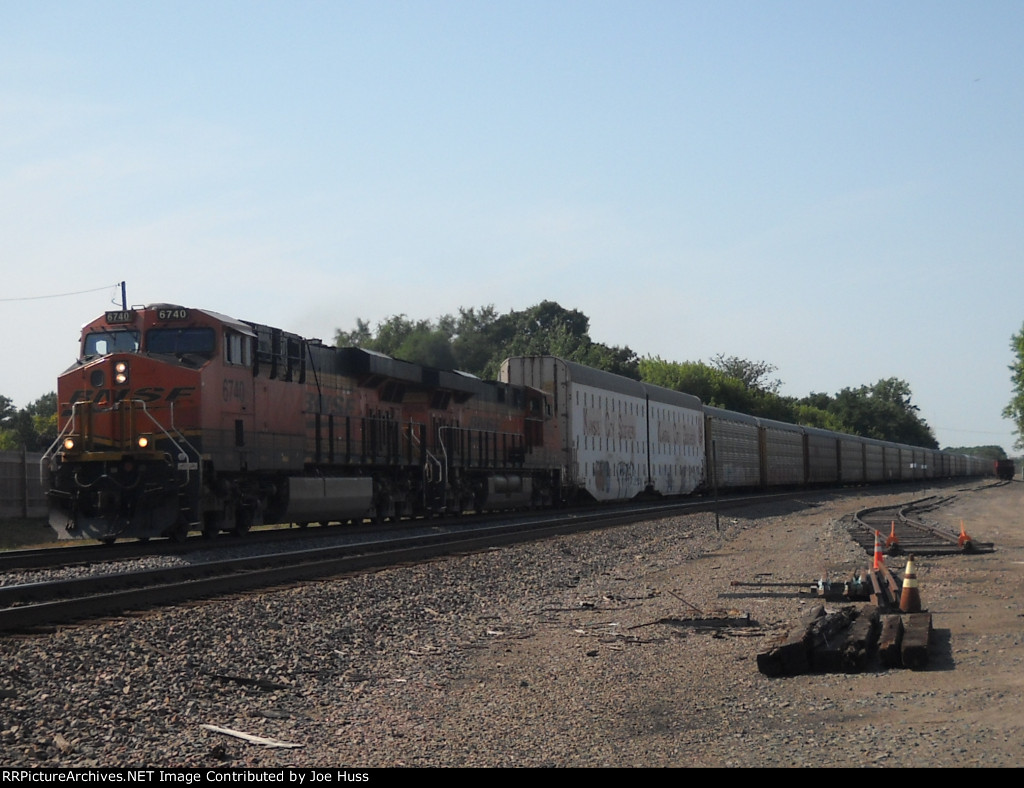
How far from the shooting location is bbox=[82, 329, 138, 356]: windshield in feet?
53.6

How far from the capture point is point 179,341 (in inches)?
647

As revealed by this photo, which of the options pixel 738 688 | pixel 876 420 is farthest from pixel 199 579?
pixel 876 420

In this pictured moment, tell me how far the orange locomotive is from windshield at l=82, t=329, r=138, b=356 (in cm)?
2

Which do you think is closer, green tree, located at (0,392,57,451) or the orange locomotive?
the orange locomotive

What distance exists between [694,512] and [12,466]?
16.9 meters

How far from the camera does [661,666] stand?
314 inches

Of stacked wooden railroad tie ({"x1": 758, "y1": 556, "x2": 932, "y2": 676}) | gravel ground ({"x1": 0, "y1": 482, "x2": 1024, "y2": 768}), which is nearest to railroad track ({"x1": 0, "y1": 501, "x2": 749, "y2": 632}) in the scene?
gravel ground ({"x1": 0, "y1": 482, "x2": 1024, "y2": 768})

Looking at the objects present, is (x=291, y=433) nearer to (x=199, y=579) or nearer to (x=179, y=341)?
(x=179, y=341)

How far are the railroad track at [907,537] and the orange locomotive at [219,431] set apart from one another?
936 cm

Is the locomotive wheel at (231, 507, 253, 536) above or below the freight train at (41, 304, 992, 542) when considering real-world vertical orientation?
below

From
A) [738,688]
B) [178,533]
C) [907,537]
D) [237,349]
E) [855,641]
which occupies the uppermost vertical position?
[237,349]

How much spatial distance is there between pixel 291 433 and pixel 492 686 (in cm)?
1164

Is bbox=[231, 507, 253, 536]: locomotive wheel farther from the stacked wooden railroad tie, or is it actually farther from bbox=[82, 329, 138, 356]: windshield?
the stacked wooden railroad tie
